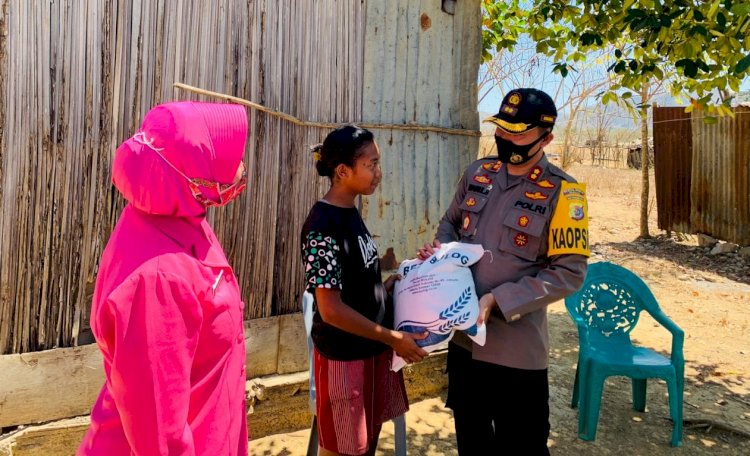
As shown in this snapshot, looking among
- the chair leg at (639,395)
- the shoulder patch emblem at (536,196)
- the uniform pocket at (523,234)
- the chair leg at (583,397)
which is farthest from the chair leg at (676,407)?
the shoulder patch emblem at (536,196)

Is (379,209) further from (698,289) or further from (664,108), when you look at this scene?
(664,108)

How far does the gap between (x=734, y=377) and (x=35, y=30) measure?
217 inches

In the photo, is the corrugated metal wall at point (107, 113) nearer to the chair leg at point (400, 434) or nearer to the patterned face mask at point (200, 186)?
the chair leg at point (400, 434)

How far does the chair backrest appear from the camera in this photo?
12.7ft

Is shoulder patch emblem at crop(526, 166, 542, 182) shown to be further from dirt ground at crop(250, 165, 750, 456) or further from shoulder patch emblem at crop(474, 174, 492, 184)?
dirt ground at crop(250, 165, 750, 456)

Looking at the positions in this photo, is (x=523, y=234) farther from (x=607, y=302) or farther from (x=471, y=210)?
(x=607, y=302)

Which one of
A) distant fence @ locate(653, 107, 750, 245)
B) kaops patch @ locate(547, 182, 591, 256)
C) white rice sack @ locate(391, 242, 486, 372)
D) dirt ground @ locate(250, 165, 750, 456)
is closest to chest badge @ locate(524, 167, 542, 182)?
kaops patch @ locate(547, 182, 591, 256)

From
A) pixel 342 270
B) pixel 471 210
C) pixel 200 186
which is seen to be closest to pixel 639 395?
pixel 471 210

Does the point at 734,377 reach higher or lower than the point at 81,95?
lower

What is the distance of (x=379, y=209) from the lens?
3709 millimetres

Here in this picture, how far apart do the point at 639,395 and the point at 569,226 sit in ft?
7.91

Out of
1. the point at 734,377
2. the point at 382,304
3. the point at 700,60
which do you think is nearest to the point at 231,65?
the point at 382,304

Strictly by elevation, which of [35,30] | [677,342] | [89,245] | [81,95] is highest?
[35,30]

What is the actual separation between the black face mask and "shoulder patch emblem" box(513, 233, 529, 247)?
0.32 metres
